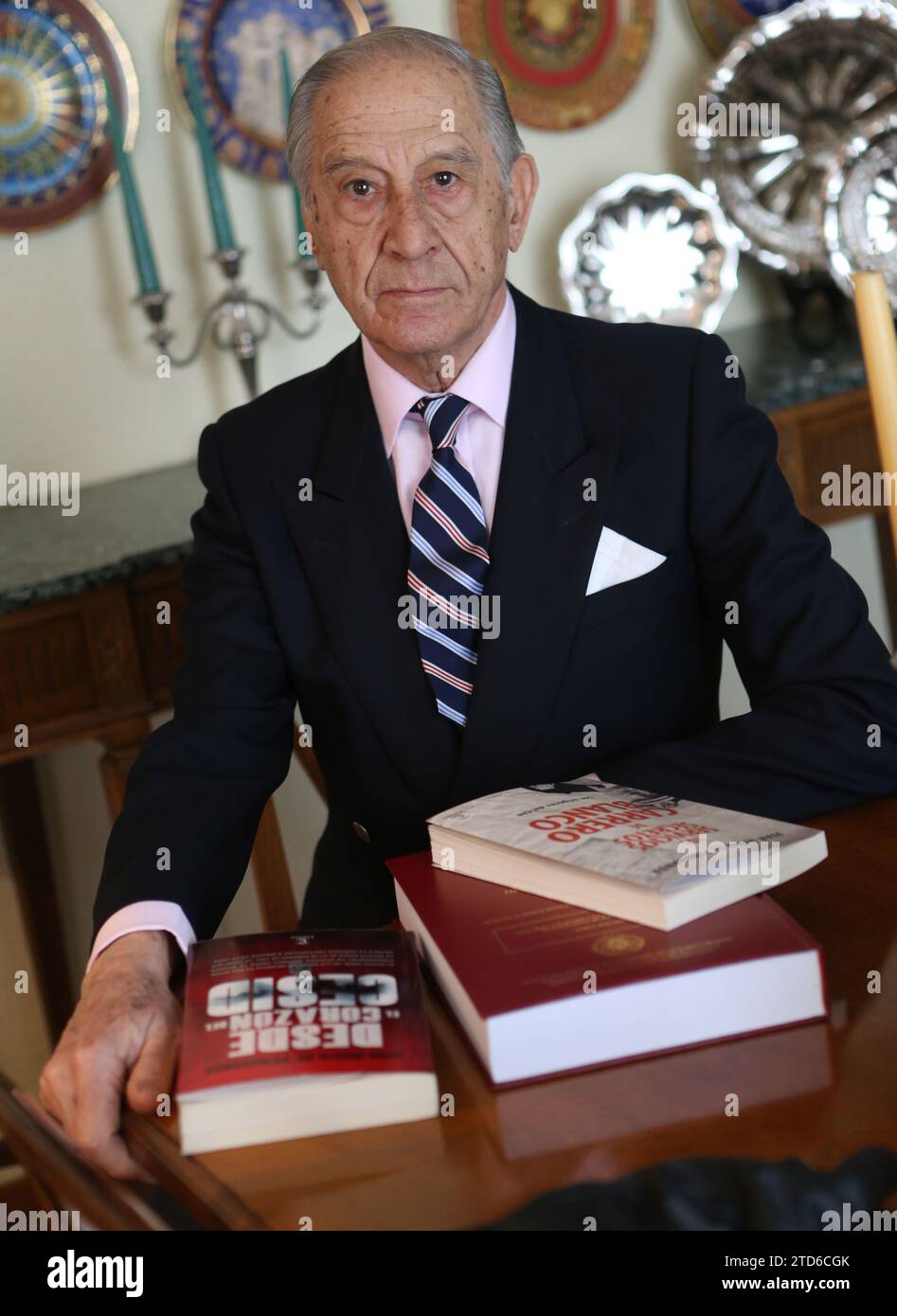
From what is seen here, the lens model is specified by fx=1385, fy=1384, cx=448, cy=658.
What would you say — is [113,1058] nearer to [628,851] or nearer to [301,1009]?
[301,1009]

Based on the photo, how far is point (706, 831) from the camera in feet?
2.94

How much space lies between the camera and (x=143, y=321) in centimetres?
250

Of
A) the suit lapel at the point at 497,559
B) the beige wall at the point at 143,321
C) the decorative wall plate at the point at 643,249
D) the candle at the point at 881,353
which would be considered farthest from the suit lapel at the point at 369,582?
the decorative wall plate at the point at 643,249

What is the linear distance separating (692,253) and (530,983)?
89.6 inches

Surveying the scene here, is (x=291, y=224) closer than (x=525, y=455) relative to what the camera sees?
No

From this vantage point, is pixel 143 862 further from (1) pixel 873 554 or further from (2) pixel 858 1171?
(1) pixel 873 554

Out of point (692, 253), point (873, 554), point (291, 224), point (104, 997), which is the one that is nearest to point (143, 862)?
point (104, 997)

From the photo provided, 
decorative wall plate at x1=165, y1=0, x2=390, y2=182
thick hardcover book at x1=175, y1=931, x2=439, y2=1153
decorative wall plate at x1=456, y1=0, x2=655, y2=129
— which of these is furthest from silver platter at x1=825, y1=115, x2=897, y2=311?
thick hardcover book at x1=175, y1=931, x2=439, y2=1153

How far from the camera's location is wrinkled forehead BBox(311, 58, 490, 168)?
1.30 metres

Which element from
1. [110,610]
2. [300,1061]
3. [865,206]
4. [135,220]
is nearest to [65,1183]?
[300,1061]

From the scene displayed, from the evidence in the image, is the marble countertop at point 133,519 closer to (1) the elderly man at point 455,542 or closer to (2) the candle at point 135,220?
(2) the candle at point 135,220

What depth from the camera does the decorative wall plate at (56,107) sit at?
2.30m

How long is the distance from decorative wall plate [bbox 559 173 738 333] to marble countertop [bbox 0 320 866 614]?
0.61 feet

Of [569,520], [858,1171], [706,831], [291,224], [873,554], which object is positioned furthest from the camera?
[873,554]
